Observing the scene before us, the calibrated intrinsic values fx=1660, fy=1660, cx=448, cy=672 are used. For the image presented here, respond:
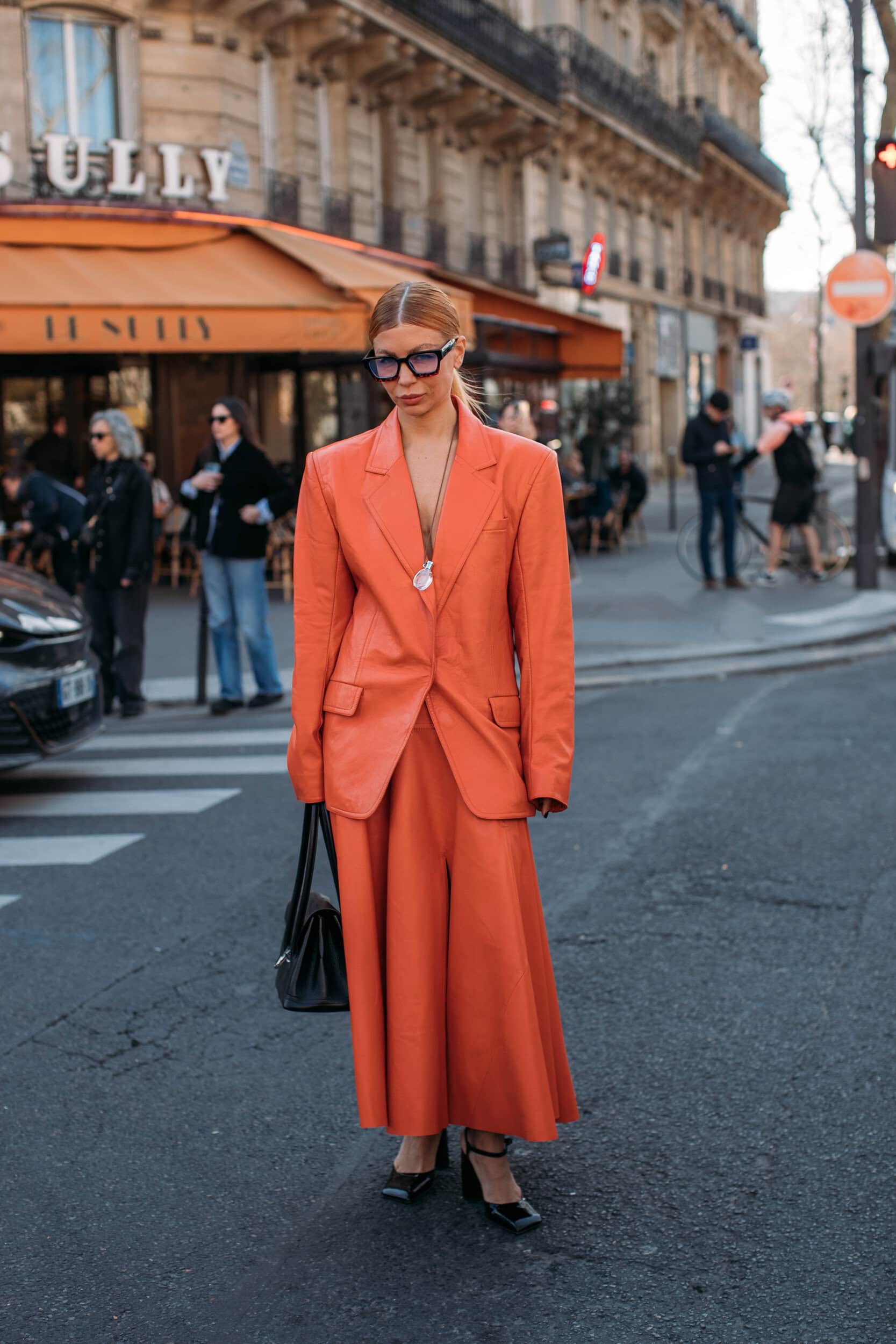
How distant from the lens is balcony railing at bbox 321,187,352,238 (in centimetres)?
2184

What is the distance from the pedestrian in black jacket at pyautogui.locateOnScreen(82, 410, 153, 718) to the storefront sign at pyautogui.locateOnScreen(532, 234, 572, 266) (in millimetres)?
20179

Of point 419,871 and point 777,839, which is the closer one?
point 419,871

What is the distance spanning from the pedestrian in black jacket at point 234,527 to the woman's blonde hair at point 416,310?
6.76 m

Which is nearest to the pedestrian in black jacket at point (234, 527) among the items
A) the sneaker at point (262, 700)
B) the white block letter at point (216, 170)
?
the sneaker at point (262, 700)

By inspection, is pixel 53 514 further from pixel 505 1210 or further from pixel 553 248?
pixel 553 248

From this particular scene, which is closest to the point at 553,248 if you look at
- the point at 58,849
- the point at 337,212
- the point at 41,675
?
the point at 337,212

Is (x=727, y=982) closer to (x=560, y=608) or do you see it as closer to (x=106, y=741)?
(x=560, y=608)

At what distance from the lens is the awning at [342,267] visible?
54.1 feet

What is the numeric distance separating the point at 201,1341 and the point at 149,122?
59.2 feet

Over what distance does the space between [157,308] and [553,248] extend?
14643 mm

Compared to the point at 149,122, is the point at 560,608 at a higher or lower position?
lower

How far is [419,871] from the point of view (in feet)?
10.6

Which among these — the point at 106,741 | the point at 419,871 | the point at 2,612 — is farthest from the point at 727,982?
the point at 106,741

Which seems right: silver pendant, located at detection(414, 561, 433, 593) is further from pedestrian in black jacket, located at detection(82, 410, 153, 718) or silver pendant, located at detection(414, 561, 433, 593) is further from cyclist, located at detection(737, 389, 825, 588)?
cyclist, located at detection(737, 389, 825, 588)
